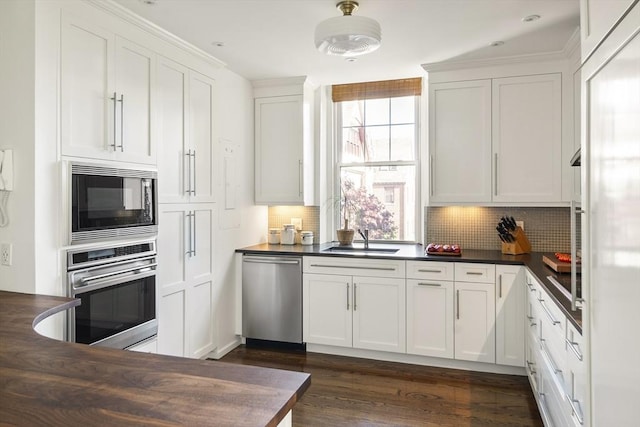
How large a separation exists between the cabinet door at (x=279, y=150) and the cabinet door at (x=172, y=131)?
1129mm

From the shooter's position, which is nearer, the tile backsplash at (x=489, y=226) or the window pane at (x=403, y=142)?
the tile backsplash at (x=489, y=226)

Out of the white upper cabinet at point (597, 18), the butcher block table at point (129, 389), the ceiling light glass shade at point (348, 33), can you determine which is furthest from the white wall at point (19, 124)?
the white upper cabinet at point (597, 18)

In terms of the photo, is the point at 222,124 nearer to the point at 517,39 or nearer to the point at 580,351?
the point at 517,39

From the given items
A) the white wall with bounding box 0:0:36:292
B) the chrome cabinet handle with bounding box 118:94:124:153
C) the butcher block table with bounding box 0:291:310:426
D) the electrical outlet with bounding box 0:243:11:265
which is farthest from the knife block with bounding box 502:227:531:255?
the electrical outlet with bounding box 0:243:11:265

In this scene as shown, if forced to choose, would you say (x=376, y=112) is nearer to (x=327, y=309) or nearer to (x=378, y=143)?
(x=378, y=143)

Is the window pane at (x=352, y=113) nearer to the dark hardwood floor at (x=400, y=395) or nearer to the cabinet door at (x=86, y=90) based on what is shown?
the dark hardwood floor at (x=400, y=395)

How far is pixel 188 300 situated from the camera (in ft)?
11.0

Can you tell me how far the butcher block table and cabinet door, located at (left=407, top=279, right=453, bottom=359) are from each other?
2.50 metres

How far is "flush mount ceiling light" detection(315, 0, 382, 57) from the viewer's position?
2385 mm

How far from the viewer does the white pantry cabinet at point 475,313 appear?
3372 mm

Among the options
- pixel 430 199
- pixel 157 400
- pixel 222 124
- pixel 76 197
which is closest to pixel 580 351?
pixel 157 400

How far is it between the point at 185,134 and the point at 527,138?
111 inches

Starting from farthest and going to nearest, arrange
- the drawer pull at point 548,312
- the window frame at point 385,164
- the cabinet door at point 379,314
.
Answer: the window frame at point 385,164 → the cabinet door at point 379,314 → the drawer pull at point 548,312

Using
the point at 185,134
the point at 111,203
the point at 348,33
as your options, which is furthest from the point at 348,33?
the point at 111,203
